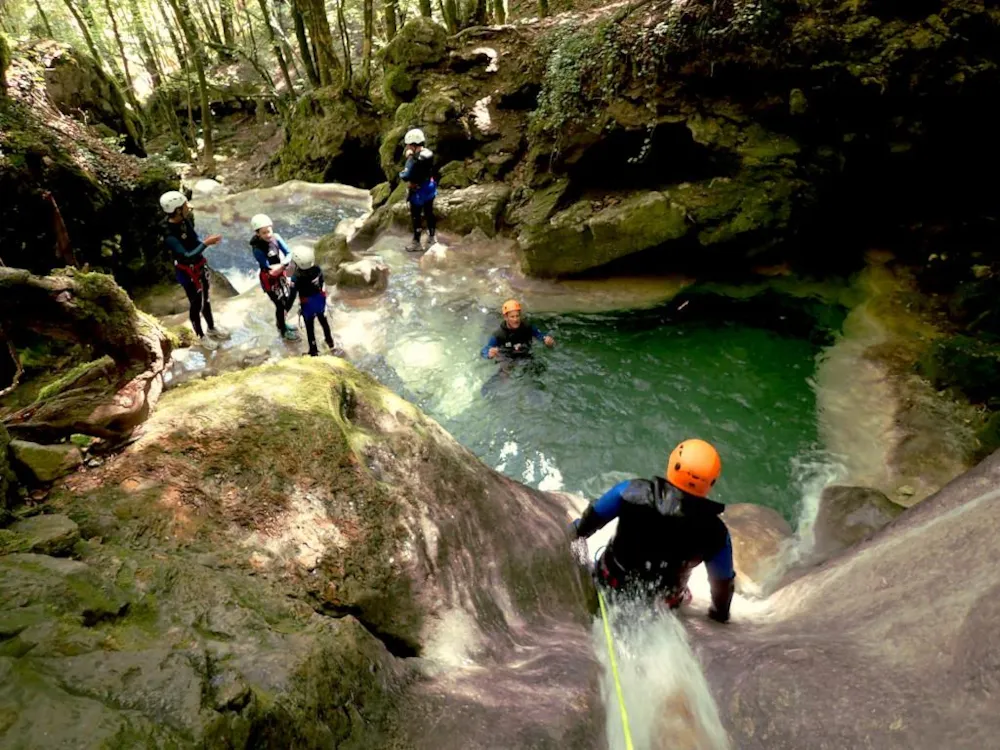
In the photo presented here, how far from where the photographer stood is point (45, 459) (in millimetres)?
2375

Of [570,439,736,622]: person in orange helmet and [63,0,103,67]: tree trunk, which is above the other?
[63,0,103,67]: tree trunk

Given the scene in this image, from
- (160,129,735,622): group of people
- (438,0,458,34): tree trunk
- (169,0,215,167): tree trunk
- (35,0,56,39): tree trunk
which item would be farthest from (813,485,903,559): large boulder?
(35,0,56,39): tree trunk

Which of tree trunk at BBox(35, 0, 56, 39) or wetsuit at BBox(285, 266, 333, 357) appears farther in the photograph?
tree trunk at BBox(35, 0, 56, 39)

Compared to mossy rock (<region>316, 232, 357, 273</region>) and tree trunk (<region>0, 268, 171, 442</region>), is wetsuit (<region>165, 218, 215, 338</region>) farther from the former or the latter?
tree trunk (<region>0, 268, 171, 442</region>)

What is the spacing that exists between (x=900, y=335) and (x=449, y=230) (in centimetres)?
930

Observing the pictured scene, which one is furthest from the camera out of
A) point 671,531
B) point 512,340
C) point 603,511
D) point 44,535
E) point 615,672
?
point 512,340

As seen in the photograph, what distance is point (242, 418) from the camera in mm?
3109

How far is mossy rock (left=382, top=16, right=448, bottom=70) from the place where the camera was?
629 inches

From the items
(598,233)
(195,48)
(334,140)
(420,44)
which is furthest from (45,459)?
(195,48)

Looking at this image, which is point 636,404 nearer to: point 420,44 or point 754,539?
point 754,539

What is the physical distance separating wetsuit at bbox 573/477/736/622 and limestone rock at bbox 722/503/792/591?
1.63 metres

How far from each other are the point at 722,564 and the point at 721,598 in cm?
42

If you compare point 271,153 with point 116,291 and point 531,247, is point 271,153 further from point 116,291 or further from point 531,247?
point 116,291

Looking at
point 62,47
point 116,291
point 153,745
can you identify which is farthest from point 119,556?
point 62,47
